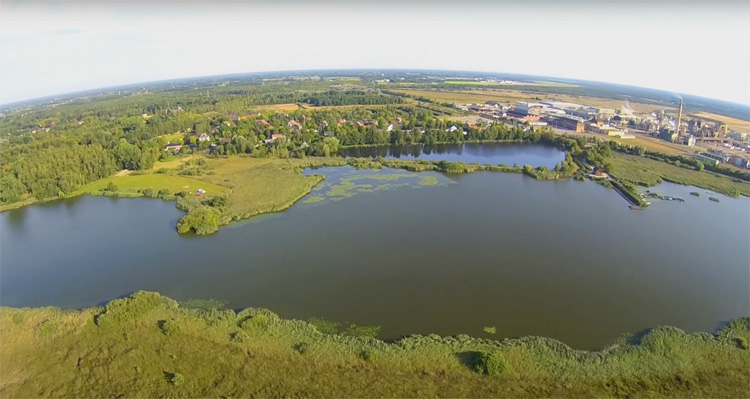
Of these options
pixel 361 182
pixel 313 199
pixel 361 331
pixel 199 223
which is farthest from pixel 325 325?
pixel 361 182

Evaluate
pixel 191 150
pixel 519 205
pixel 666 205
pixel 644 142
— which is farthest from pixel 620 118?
pixel 191 150

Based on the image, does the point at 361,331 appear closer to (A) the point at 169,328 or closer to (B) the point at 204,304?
(B) the point at 204,304

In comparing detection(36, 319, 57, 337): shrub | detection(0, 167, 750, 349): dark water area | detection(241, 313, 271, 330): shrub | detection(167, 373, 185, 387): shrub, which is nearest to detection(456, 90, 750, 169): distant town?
detection(0, 167, 750, 349): dark water area

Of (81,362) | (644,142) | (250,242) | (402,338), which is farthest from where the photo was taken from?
(644,142)

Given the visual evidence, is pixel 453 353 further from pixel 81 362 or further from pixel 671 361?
pixel 81 362

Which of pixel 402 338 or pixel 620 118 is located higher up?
pixel 620 118

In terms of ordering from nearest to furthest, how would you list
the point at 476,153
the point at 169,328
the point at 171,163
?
the point at 169,328 → the point at 171,163 → the point at 476,153
